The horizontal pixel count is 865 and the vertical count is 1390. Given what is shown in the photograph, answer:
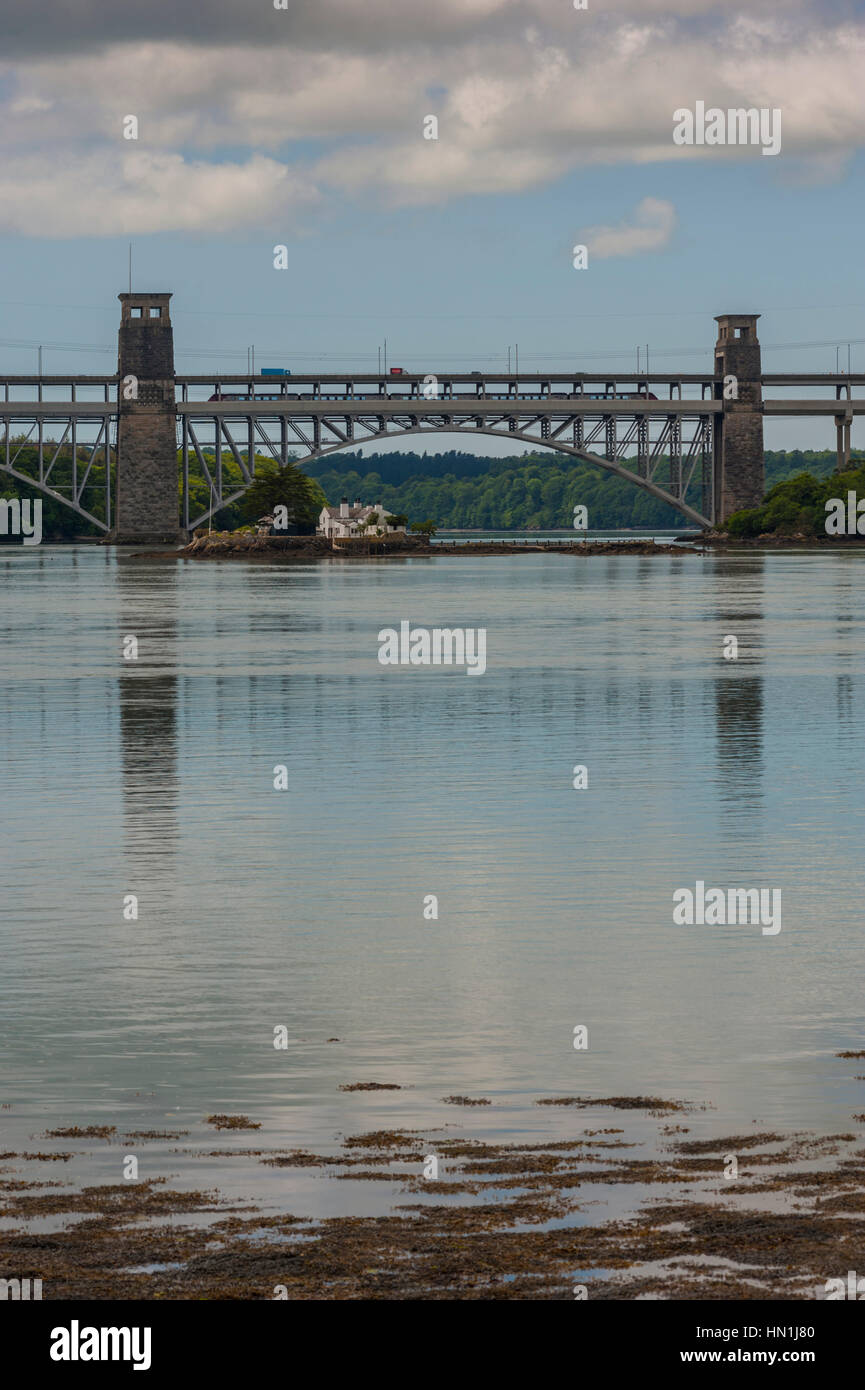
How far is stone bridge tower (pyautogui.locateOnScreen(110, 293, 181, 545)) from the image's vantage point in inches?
5581

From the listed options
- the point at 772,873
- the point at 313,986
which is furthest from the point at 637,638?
the point at 313,986

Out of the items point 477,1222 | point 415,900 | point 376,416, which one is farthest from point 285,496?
point 477,1222

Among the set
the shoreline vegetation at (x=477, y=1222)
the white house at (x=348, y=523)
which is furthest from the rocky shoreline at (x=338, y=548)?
the shoreline vegetation at (x=477, y=1222)

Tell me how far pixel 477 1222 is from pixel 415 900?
7.66 m

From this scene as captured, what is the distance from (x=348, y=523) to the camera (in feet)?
521

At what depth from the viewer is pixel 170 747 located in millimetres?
25953

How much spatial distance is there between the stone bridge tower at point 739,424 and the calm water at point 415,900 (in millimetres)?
114064

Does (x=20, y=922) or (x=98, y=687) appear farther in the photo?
(x=98, y=687)

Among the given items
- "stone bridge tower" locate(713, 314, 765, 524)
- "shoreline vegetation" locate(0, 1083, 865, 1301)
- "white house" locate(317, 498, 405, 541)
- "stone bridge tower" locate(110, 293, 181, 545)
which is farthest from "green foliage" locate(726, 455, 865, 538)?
"shoreline vegetation" locate(0, 1083, 865, 1301)

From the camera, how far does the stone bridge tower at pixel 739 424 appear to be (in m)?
150
